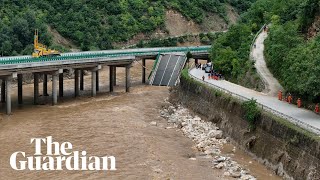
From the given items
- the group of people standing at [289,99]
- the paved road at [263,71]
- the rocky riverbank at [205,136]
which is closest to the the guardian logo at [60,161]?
the rocky riverbank at [205,136]

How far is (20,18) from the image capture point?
97125mm

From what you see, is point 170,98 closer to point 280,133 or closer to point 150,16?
point 280,133

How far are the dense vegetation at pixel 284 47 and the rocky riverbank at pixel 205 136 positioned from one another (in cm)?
739

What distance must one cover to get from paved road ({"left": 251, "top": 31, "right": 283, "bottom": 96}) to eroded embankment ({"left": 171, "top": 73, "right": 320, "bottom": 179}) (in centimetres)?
510

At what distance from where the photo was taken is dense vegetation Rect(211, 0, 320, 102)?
131 feet

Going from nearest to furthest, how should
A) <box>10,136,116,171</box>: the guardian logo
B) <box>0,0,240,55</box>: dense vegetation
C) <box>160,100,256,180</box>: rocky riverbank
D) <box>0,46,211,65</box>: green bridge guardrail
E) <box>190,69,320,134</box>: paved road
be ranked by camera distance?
<box>160,100,256,180</box>: rocky riverbank, <box>10,136,116,171</box>: the guardian logo, <box>190,69,320,134</box>: paved road, <box>0,46,211,65</box>: green bridge guardrail, <box>0,0,240,55</box>: dense vegetation

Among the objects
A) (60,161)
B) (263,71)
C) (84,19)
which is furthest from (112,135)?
(84,19)

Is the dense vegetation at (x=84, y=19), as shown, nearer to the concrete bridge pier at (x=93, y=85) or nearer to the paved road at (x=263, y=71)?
the concrete bridge pier at (x=93, y=85)

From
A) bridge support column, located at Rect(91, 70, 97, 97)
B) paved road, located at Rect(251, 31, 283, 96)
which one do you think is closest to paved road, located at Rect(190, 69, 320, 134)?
paved road, located at Rect(251, 31, 283, 96)

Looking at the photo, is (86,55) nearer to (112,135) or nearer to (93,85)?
(93,85)

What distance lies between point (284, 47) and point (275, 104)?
7.73 metres

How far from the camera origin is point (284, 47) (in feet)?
160

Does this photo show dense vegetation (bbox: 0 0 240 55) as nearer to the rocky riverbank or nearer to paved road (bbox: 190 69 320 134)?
the rocky riverbank

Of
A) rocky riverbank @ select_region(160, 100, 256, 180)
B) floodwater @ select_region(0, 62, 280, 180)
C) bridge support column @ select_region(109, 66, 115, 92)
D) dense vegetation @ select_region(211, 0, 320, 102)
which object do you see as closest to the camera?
floodwater @ select_region(0, 62, 280, 180)
